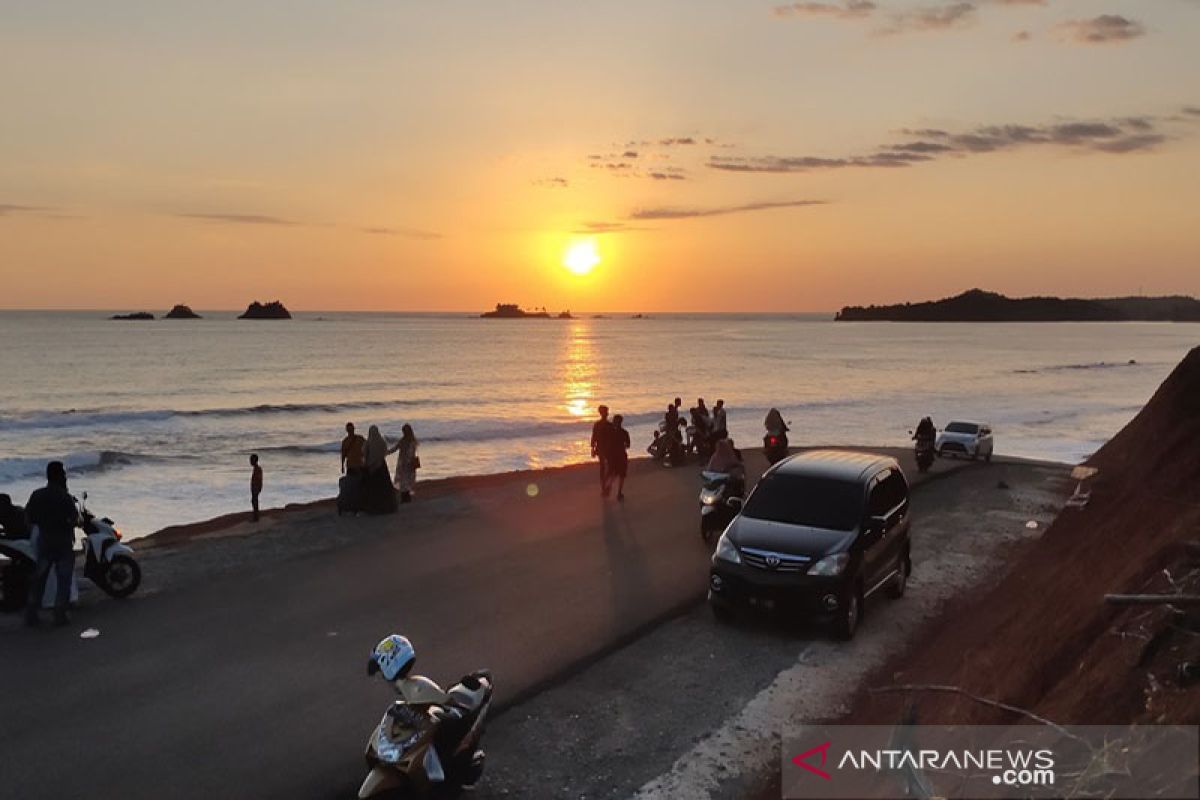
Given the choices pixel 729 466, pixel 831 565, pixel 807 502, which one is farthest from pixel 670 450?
pixel 831 565

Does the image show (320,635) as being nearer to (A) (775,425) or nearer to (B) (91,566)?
(B) (91,566)

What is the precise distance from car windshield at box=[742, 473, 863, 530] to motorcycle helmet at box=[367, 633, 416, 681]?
6.21 metres

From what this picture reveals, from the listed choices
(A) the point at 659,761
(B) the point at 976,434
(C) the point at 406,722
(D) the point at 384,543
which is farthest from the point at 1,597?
(B) the point at 976,434

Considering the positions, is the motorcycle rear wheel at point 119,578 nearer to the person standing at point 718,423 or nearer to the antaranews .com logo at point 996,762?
the antaranews .com logo at point 996,762

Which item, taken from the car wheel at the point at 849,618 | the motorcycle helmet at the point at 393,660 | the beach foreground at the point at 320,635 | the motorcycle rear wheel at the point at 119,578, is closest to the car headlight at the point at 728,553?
the beach foreground at the point at 320,635

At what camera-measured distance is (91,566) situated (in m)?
11.6

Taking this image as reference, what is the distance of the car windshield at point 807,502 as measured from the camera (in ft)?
35.5

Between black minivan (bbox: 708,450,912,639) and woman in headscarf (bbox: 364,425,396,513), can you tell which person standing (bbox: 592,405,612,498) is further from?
black minivan (bbox: 708,450,912,639)

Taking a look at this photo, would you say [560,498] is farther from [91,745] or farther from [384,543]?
[91,745]

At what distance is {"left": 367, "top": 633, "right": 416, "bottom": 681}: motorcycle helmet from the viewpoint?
592 centimetres

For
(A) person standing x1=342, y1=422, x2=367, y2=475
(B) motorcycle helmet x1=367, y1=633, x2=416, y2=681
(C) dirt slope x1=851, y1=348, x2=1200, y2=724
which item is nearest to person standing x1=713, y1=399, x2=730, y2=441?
(C) dirt slope x1=851, y1=348, x2=1200, y2=724

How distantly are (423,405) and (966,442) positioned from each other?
42.6 meters

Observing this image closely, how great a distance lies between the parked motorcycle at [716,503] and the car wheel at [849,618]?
14.6 ft

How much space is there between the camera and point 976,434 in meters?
28.2
